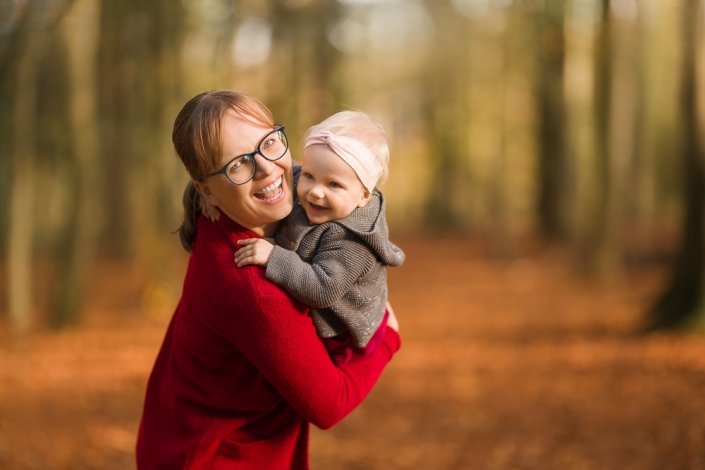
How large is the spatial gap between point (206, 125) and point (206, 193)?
224 mm

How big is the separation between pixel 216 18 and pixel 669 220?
18.2m

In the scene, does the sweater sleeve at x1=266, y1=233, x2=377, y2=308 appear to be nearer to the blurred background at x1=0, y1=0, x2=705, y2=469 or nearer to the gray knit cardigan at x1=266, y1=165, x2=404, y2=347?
the gray knit cardigan at x1=266, y1=165, x2=404, y2=347

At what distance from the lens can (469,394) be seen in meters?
7.70

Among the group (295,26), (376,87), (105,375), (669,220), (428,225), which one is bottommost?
(428,225)

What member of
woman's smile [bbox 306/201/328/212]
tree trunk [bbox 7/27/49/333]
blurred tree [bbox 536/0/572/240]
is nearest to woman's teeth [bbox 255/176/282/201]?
woman's smile [bbox 306/201/328/212]

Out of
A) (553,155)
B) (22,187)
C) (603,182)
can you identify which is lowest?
(553,155)

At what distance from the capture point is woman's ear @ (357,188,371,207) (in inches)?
84.7

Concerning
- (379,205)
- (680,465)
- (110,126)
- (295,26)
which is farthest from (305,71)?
(379,205)

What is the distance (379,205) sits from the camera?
2229mm

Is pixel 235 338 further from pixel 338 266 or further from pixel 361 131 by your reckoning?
pixel 361 131

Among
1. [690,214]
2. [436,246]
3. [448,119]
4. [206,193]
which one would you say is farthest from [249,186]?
[448,119]

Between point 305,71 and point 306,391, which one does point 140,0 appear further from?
point 306,391

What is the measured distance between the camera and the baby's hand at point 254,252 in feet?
6.43

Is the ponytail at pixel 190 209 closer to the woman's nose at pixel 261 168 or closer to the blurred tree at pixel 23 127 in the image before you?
the woman's nose at pixel 261 168
